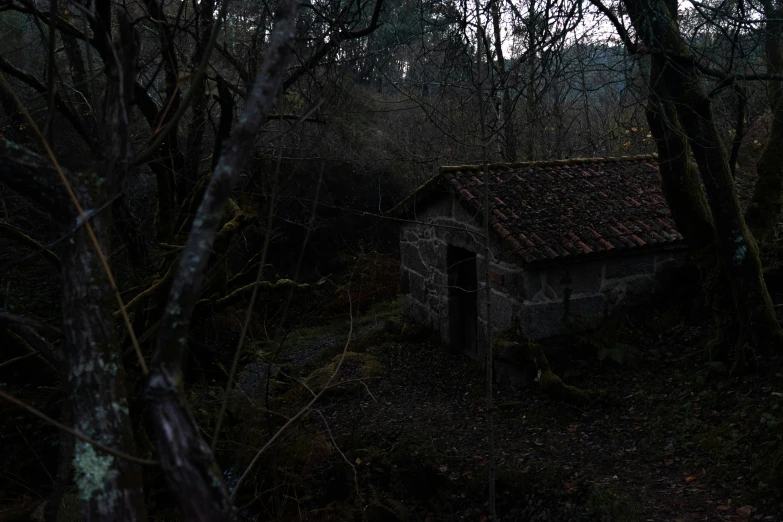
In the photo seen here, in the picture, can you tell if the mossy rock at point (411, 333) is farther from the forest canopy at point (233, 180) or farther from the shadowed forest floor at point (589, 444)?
the shadowed forest floor at point (589, 444)

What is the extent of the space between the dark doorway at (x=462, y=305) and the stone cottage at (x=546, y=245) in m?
0.01

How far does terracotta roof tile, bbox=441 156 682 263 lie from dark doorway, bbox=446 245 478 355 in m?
1.13

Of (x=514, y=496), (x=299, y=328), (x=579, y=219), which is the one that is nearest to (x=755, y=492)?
(x=514, y=496)

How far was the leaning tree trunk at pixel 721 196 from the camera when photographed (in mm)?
5129

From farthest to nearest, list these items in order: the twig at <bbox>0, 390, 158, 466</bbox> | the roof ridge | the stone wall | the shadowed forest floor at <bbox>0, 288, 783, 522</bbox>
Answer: the roof ridge
the stone wall
the shadowed forest floor at <bbox>0, 288, 783, 522</bbox>
the twig at <bbox>0, 390, 158, 466</bbox>

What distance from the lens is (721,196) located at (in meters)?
5.45

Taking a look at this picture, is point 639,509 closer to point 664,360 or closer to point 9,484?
point 664,360

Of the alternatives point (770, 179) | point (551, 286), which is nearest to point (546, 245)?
point (551, 286)

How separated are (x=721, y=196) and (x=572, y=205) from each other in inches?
99.8

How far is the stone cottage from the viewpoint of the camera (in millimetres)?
7105

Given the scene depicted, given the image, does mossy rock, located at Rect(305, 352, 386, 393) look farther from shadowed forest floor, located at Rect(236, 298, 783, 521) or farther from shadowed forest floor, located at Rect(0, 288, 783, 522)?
shadowed forest floor, located at Rect(236, 298, 783, 521)

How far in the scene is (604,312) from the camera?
7.45 metres

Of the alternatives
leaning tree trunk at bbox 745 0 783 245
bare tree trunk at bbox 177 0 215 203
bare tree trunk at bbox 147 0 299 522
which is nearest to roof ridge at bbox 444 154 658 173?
leaning tree trunk at bbox 745 0 783 245

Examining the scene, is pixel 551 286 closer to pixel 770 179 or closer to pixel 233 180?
pixel 770 179
